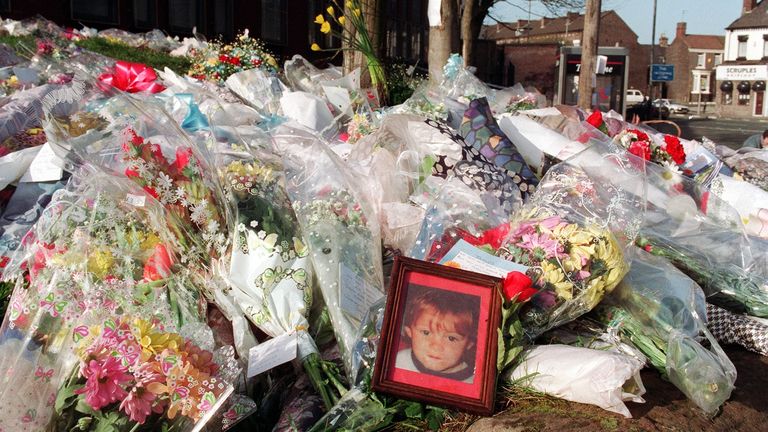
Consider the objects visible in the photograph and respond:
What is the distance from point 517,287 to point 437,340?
0.32 meters

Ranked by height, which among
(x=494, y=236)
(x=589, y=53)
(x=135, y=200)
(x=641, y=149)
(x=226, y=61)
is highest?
(x=589, y=53)

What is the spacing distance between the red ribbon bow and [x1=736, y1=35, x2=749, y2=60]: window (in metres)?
61.6

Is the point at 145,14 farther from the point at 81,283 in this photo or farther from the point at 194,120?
the point at 81,283

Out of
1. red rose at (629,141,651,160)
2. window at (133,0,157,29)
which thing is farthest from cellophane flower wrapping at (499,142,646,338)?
window at (133,0,157,29)

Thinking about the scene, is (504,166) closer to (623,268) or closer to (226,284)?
(623,268)

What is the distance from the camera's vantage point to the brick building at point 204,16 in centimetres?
1148

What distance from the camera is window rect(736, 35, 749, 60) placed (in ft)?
194

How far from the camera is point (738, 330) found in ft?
11.0

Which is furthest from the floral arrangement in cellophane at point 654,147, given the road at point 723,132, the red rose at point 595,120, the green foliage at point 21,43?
the road at point 723,132

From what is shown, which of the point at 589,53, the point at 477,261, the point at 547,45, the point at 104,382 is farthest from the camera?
the point at 547,45

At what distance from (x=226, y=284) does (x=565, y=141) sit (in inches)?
96.2

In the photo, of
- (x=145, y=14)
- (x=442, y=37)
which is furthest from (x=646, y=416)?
(x=145, y=14)

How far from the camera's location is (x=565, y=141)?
4.52 metres

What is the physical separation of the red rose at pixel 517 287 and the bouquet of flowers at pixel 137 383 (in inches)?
36.9
